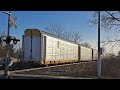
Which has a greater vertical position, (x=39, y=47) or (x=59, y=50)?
(x=39, y=47)

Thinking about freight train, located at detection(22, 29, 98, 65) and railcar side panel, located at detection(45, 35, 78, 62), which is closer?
freight train, located at detection(22, 29, 98, 65)

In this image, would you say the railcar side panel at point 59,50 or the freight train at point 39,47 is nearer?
the freight train at point 39,47

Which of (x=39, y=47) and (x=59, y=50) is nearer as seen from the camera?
(x=39, y=47)
